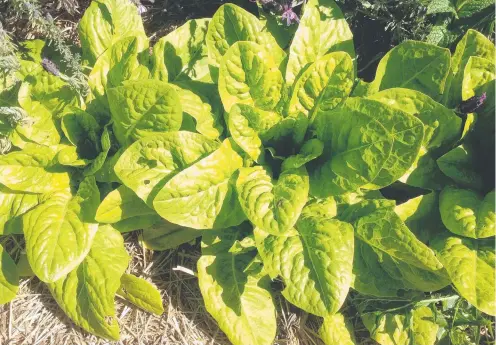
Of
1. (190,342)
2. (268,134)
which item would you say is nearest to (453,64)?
(268,134)

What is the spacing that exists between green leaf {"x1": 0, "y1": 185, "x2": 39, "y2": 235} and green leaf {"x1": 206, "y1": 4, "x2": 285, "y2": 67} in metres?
0.88

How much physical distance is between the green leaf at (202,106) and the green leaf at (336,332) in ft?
2.81

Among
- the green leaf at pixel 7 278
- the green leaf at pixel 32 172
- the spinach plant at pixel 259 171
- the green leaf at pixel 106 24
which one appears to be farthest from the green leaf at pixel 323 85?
the green leaf at pixel 7 278

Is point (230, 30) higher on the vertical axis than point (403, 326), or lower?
higher

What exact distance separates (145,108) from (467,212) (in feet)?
3.79

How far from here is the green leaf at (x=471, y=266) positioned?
1.70m

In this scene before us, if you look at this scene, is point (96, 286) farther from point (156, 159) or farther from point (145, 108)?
point (145, 108)

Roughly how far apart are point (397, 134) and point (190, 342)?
46.3 inches

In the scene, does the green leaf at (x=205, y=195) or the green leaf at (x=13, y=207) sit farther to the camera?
the green leaf at (x=13, y=207)

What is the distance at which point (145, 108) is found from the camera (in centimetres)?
182

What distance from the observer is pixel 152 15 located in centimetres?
241

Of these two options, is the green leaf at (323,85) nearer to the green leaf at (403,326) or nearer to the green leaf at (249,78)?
the green leaf at (249,78)

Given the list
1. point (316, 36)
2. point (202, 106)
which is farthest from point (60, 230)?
point (316, 36)

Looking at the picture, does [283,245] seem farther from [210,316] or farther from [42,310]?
[42,310]
